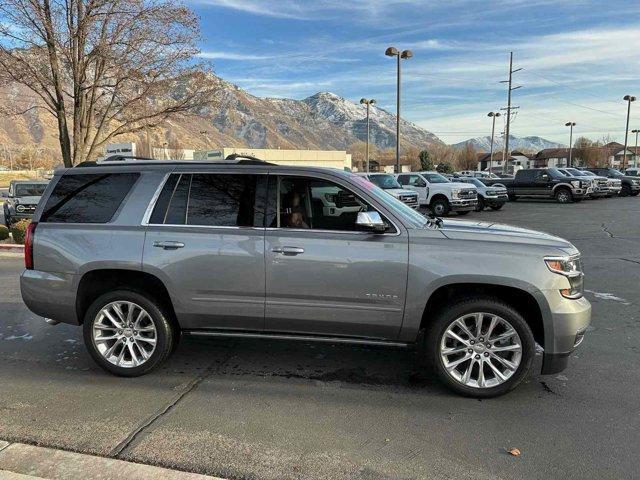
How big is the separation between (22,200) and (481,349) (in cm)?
1684

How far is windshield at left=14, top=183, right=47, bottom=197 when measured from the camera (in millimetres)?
17312

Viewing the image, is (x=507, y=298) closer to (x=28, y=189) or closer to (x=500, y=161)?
(x=28, y=189)

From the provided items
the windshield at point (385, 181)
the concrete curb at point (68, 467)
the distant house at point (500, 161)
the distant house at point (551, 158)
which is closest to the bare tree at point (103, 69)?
the windshield at point (385, 181)

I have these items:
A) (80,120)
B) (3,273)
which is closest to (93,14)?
(80,120)

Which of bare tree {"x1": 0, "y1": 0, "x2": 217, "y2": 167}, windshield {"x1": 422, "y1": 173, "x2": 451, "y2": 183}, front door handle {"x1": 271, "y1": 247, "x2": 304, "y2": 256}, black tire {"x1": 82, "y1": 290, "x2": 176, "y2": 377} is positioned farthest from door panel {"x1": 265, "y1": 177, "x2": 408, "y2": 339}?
windshield {"x1": 422, "y1": 173, "x2": 451, "y2": 183}

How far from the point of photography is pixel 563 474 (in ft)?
9.85

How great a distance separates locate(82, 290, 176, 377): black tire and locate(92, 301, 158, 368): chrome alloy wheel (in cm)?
3

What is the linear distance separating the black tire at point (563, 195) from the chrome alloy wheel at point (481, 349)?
25.6 metres

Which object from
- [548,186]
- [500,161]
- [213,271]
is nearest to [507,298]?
[213,271]

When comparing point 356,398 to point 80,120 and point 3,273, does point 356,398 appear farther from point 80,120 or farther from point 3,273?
point 80,120

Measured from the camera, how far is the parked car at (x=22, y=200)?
54.0 feet

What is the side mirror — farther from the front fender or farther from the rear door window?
the rear door window

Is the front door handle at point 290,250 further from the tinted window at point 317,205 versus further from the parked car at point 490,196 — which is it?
the parked car at point 490,196

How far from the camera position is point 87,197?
15.1 ft
